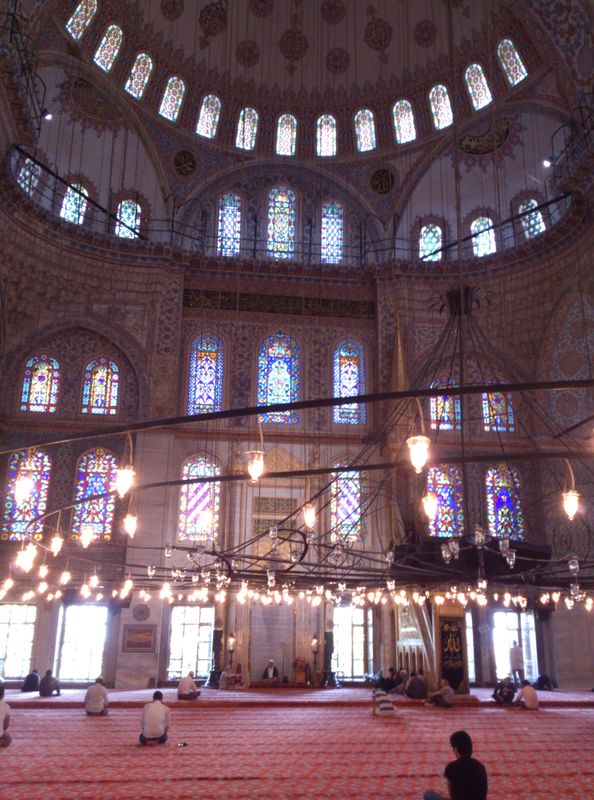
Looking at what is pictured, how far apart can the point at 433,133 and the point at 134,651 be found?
598 inches

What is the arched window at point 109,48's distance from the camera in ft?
63.6

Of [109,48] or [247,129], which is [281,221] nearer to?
[247,129]

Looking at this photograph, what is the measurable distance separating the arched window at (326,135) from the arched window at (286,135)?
2.20ft

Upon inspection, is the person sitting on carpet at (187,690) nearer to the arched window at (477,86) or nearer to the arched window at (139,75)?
the arched window at (139,75)

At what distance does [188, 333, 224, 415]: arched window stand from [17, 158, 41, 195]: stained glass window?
5.35m

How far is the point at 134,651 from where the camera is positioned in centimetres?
1764

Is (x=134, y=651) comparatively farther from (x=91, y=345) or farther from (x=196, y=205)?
(x=196, y=205)

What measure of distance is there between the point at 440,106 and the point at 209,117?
6.24m

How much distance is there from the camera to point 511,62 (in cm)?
1948

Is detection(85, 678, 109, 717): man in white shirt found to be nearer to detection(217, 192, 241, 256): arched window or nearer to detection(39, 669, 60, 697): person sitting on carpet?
detection(39, 669, 60, 697): person sitting on carpet

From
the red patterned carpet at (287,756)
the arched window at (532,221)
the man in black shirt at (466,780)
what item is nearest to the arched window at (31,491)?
the red patterned carpet at (287,756)

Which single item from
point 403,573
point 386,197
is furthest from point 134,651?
point 386,197

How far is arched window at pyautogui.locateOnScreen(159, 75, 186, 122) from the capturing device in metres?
20.8

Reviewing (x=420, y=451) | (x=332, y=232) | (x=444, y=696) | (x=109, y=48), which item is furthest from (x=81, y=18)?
(x=444, y=696)
